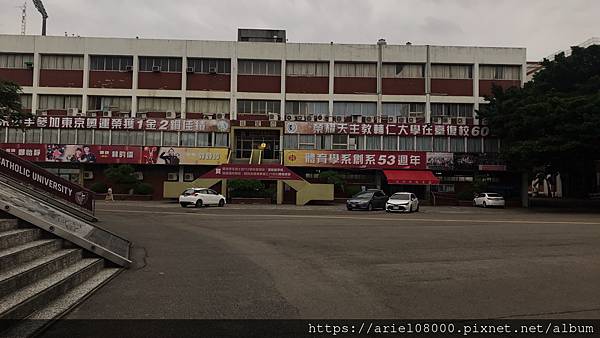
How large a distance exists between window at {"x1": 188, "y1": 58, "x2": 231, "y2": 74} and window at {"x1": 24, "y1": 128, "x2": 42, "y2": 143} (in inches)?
Result: 569

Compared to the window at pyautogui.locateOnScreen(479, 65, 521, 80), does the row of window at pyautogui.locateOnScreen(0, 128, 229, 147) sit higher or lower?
lower

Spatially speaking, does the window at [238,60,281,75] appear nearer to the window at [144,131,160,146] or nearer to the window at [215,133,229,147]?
the window at [215,133,229,147]

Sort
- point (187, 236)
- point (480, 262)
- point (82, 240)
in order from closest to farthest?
point (82, 240) → point (480, 262) → point (187, 236)

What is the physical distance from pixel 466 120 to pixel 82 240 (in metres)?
43.5

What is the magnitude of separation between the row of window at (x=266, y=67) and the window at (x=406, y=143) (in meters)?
7.06

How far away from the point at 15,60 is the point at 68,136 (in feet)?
35.2

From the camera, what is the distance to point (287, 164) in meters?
42.7

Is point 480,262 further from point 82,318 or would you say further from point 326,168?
point 326,168

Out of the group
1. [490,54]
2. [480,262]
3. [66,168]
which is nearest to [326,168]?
[490,54]

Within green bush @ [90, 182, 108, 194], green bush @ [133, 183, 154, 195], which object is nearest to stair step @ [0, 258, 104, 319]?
green bush @ [133, 183, 154, 195]

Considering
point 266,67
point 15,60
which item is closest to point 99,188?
point 15,60

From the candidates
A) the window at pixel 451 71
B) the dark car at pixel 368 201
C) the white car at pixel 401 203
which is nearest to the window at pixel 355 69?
the window at pixel 451 71

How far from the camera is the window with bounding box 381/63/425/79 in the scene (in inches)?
1864

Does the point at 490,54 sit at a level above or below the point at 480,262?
above
